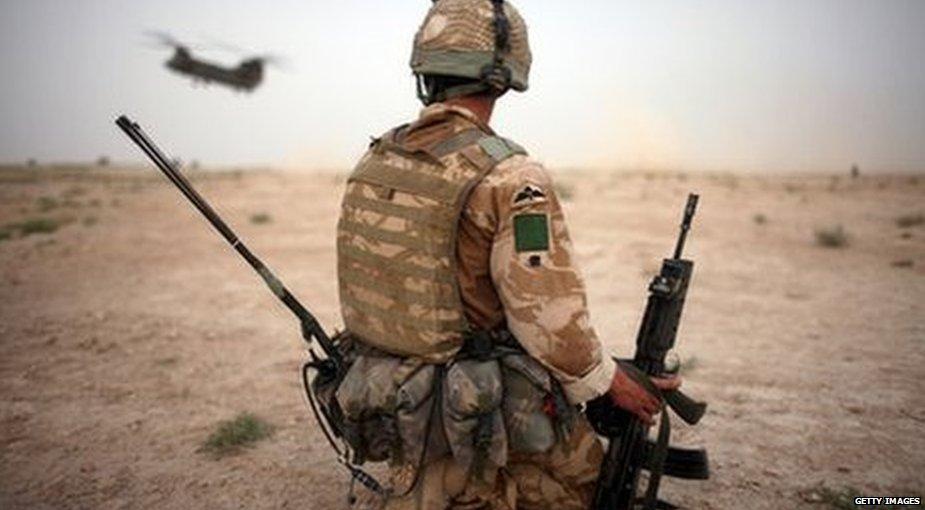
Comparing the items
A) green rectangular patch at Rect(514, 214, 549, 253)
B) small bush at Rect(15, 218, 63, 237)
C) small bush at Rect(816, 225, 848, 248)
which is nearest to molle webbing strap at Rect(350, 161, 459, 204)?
green rectangular patch at Rect(514, 214, 549, 253)

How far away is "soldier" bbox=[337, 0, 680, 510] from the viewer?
6.63ft

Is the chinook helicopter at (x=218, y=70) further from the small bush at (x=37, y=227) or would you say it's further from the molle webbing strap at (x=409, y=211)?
the molle webbing strap at (x=409, y=211)

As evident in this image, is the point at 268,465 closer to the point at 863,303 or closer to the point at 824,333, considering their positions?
the point at 824,333

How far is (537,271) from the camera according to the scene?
1.99 metres

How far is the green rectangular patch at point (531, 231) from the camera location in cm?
196

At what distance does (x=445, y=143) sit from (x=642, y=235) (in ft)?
41.6

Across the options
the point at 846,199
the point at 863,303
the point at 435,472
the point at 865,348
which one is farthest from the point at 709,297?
the point at 846,199

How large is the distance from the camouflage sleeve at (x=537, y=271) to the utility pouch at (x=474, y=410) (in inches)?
6.5

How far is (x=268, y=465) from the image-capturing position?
13.0 feet

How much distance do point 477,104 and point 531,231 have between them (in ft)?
1.87

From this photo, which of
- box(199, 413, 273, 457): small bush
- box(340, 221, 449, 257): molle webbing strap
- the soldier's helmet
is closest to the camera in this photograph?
box(340, 221, 449, 257): molle webbing strap

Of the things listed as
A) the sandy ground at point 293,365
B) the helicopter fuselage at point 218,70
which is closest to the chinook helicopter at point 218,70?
the helicopter fuselage at point 218,70

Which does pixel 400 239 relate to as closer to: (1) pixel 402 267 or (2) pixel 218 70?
(1) pixel 402 267

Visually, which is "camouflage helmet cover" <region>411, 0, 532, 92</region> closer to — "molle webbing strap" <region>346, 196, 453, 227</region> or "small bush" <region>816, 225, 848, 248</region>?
"molle webbing strap" <region>346, 196, 453, 227</region>
